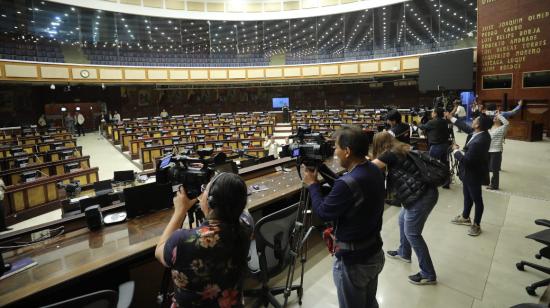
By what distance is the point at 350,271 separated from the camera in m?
1.61

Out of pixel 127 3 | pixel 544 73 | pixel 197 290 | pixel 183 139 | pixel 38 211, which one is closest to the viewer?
pixel 197 290

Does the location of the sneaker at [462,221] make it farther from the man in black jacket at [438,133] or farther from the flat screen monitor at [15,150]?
the flat screen monitor at [15,150]

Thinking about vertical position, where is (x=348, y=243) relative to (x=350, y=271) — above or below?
above

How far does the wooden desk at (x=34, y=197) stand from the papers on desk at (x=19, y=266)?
4313mm

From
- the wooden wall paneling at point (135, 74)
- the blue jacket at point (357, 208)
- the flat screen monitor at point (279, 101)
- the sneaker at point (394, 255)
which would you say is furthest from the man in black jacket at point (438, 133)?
the flat screen monitor at point (279, 101)

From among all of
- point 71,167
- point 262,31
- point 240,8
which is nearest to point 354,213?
point 71,167

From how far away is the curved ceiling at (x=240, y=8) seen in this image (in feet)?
57.5

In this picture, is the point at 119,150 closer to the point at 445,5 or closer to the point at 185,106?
the point at 185,106

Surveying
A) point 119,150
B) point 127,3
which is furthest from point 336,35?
point 119,150

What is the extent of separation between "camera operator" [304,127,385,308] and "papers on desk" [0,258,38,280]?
1.66m

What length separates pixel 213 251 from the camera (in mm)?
1162

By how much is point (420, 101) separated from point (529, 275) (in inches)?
674

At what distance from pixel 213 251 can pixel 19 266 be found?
1.35 meters

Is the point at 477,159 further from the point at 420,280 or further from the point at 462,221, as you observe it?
the point at 420,280
